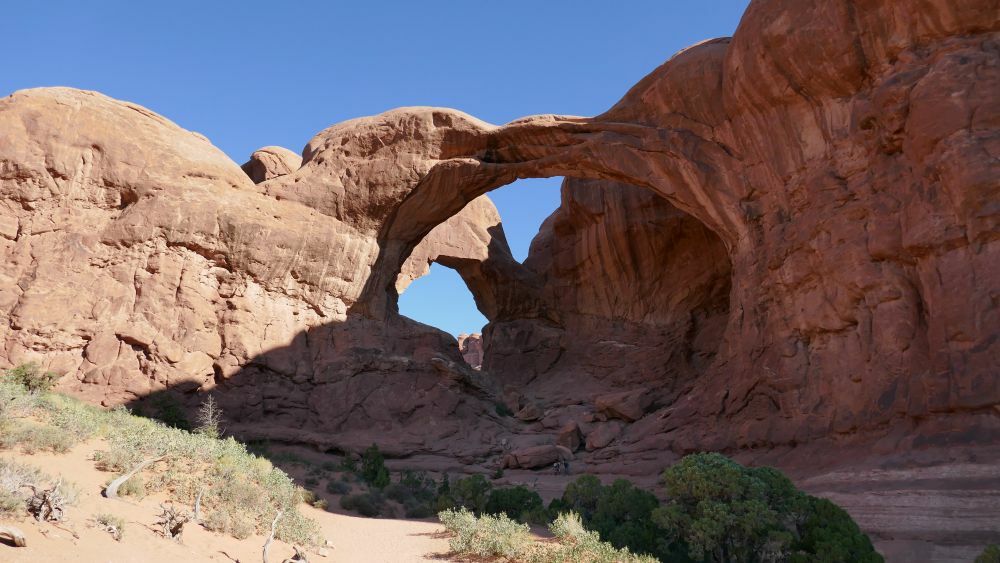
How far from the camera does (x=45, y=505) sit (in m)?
7.71

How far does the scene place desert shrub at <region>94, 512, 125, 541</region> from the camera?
26.9 feet

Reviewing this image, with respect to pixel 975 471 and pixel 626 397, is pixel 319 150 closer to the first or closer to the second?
pixel 626 397

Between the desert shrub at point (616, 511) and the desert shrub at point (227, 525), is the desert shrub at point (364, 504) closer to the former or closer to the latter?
the desert shrub at point (616, 511)

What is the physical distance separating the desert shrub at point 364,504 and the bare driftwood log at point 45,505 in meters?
8.52

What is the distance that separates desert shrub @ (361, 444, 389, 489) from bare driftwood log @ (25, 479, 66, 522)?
1100 cm

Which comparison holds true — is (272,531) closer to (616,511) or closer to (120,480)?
(120,480)

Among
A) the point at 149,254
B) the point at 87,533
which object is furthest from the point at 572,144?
the point at 87,533

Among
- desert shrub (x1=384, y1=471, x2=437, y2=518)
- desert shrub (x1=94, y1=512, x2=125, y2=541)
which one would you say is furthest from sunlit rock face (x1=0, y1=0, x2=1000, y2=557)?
desert shrub (x1=94, y1=512, x2=125, y2=541)

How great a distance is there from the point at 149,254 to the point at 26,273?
3.21m

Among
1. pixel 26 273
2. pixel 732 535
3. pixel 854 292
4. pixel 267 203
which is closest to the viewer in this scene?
pixel 732 535

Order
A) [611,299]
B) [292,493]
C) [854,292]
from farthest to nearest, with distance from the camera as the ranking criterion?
[611,299], [854,292], [292,493]

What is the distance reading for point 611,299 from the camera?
113 ft

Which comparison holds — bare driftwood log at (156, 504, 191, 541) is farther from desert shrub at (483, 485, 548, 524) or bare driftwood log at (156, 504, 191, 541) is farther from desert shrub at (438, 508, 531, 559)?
desert shrub at (483, 485, 548, 524)

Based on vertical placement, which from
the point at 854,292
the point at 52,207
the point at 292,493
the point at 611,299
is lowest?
the point at 292,493
